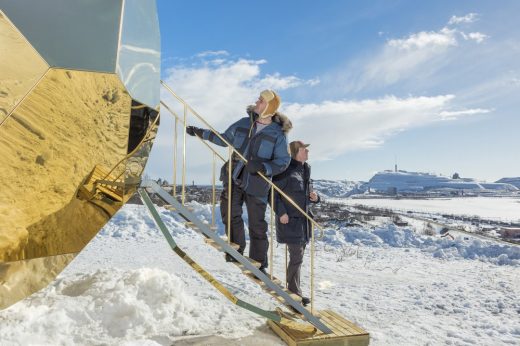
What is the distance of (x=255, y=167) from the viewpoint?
13.6ft

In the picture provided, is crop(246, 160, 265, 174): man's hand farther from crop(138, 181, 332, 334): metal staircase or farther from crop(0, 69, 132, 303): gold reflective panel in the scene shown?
crop(0, 69, 132, 303): gold reflective panel

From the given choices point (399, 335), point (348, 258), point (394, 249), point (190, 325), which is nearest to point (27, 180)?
point (190, 325)

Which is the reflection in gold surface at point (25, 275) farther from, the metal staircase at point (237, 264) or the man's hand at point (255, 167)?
the man's hand at point (255, 167)

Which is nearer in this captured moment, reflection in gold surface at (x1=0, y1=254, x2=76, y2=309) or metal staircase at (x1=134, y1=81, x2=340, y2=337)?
reflection in gold surface at (x1=0, y1=254, x2=76, y2=309)

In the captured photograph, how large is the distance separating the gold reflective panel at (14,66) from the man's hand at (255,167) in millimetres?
2143

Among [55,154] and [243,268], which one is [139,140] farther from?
[243,268]

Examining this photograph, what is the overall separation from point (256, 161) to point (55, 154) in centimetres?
199

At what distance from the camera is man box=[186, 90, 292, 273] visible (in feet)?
14.1

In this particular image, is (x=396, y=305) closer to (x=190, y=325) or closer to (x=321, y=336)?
(x=321, y=336)

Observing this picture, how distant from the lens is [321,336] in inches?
166

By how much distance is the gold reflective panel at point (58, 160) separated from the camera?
102 inches

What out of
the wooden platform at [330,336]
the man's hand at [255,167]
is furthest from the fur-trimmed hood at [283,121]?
the wooden platform at [330,336]

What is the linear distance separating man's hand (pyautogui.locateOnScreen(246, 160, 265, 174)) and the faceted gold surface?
1.37 metres

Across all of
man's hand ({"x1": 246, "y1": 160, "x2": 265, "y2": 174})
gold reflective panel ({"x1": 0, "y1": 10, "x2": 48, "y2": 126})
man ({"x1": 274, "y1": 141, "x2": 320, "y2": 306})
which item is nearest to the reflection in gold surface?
gold reflective panel ({"x1": 0, "y1": 10, "x2": 48, "y2": 126})
